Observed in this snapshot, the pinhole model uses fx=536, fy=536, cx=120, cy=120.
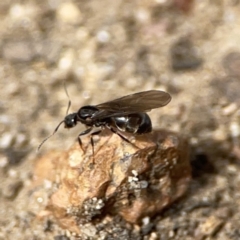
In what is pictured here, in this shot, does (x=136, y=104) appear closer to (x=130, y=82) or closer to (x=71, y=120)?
(x=71, y=120)

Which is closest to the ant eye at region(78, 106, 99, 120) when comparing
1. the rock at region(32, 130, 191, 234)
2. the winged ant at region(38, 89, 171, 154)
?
the winged ant at region(38, 89, 171, 154)

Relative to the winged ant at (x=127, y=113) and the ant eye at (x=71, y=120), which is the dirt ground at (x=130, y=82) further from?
the winged ant at (x=127, y=113)

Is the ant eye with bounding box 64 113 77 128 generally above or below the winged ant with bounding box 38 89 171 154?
below

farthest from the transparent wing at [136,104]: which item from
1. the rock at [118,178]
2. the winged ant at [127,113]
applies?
the rock at [118,178]

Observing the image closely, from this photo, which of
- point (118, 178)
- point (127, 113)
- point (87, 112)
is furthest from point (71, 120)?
point (118, 178)

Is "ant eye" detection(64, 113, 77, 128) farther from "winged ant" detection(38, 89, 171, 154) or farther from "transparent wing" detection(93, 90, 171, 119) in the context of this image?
"transparent wing" detection(93, 90, 171, 119)
